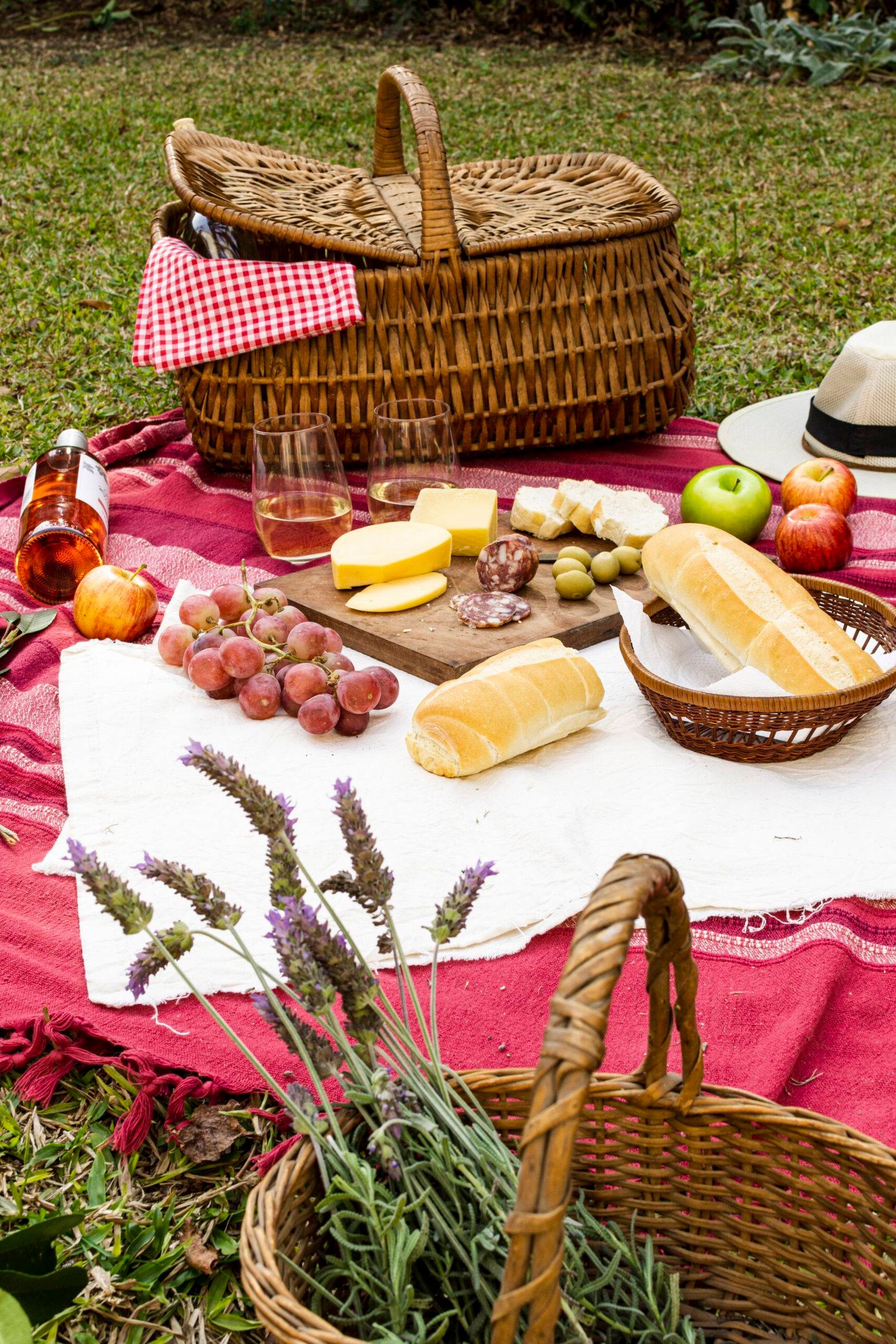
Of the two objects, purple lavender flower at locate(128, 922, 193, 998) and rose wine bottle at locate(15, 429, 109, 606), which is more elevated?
purple lavender flower at locate(128, 922, 193, 998)

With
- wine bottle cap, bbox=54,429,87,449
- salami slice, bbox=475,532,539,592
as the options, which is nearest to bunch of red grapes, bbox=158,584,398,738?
salami slice, bbox=475,532,539,592

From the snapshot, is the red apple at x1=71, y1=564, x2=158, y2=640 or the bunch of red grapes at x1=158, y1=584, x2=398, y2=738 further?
the red apple at x1=71, y1=564, x2=158, y2=640

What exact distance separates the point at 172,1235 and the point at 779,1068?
1.99 feet

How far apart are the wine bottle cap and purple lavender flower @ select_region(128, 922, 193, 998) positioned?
5.87 ft

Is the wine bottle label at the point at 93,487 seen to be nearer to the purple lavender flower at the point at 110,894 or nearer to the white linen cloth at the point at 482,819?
the white linen cloth at the point at 482,819

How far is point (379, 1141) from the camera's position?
80cm

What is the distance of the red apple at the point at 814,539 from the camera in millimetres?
2213

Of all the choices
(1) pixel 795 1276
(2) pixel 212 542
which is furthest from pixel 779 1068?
(2) pixel 212 542

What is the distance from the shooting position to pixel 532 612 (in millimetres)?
1953

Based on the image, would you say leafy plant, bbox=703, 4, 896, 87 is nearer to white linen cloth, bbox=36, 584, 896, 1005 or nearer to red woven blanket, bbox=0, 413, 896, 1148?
white linen cloth, bbox=36, 584, 896, 1005

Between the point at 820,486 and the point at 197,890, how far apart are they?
1883mm

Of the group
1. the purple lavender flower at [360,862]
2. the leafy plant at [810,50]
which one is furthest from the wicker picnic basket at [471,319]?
the leafy plant at [810,50]

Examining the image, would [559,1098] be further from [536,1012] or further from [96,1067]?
[96,1067]

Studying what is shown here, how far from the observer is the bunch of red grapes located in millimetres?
1699
